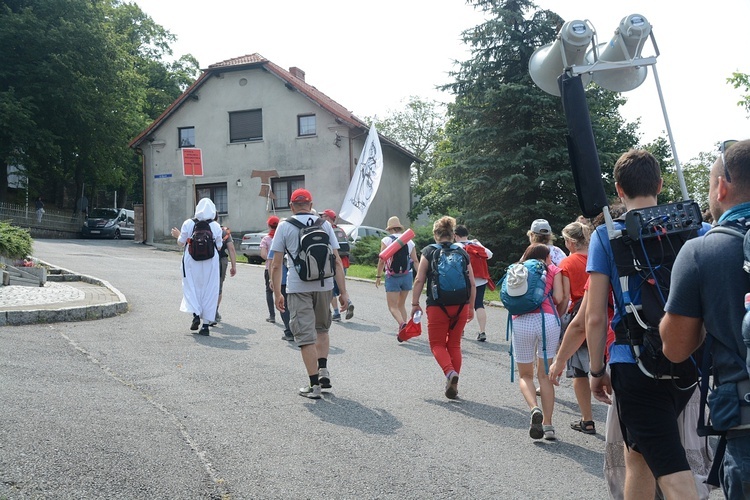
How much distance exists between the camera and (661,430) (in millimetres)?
3400

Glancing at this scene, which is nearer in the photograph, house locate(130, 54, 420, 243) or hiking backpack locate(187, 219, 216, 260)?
hiking backpack locate(187, 219, 216, 260)

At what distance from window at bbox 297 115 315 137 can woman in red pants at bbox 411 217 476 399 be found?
29.1m

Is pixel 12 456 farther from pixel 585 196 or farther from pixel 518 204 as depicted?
pixel 518 204

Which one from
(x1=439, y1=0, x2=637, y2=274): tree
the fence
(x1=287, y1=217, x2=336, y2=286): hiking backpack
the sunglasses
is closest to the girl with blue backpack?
(x1=287, y1=217, x2=336, y2=286): hiking backpack

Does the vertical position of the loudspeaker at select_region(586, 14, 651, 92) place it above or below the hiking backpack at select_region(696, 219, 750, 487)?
above

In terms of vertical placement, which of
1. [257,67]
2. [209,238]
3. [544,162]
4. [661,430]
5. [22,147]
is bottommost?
[661,430]

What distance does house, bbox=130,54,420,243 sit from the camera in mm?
35531

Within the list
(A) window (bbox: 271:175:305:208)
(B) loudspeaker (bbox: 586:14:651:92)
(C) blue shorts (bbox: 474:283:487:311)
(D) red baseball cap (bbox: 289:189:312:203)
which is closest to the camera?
(B) loudspeaker (bbox: 586:14:651:92)

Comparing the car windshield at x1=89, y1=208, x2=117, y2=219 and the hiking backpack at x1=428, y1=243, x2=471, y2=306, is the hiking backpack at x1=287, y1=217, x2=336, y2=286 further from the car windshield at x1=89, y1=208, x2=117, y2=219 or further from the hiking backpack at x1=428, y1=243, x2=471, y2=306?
the car windshield at x1=89, y1=208, x2=117, y2=219

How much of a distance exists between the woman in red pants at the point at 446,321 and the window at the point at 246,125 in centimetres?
3021

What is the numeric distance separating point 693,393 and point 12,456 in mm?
4096

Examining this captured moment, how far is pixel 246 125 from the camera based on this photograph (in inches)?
1465

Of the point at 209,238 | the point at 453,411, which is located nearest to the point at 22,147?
the point at 209,238

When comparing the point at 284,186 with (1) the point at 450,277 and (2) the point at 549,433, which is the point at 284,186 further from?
(2) the point at 549,433
